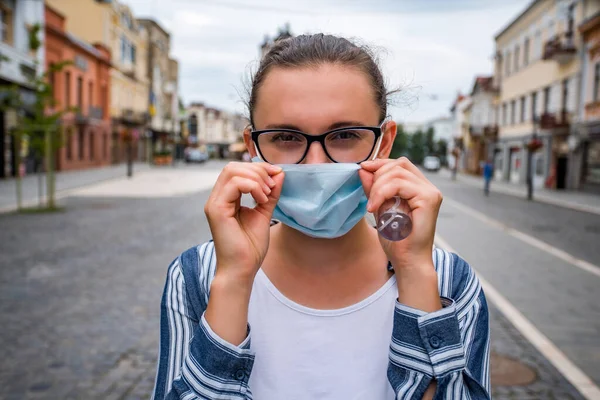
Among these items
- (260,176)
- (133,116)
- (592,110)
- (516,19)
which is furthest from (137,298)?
(133,116)

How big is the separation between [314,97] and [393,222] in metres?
0.45

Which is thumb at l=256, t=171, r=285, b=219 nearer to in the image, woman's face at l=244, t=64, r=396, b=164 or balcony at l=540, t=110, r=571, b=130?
woman's face at l=244, t=64, r=396, b=164

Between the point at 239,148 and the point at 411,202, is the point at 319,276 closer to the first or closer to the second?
the point at 411,202

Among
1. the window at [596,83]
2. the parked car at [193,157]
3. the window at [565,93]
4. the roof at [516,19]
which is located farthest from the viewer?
the parked car at [193,157]

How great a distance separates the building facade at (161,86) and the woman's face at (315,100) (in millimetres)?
58809

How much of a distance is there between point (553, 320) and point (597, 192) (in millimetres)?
23447

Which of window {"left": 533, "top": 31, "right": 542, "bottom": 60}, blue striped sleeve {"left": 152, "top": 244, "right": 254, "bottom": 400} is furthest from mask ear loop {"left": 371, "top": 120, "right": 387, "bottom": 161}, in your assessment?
window {"left": 533, "top": 31, "right": 542, "bottom": 60}

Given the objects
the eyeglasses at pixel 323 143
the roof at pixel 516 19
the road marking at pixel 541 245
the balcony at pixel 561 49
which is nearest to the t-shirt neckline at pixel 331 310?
the eyeglasses at pixel 323 143

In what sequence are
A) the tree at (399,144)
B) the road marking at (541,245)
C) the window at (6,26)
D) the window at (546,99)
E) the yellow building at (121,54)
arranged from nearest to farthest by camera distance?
the tree at (399,144) < the road marking at (541,245) < the window at (6,26) < the window at (546,99) < the yellow building at (121,54)

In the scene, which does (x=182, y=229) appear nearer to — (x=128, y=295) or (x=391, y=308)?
(x=128, y=295)

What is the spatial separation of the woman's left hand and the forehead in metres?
0.25

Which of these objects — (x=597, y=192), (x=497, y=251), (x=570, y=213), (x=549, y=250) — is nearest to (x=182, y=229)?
(x=497, y=251)

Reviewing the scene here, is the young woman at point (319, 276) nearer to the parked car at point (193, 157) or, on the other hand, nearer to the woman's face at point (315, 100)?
the woman's face at point (315, 100)

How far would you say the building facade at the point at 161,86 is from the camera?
2517 inches
